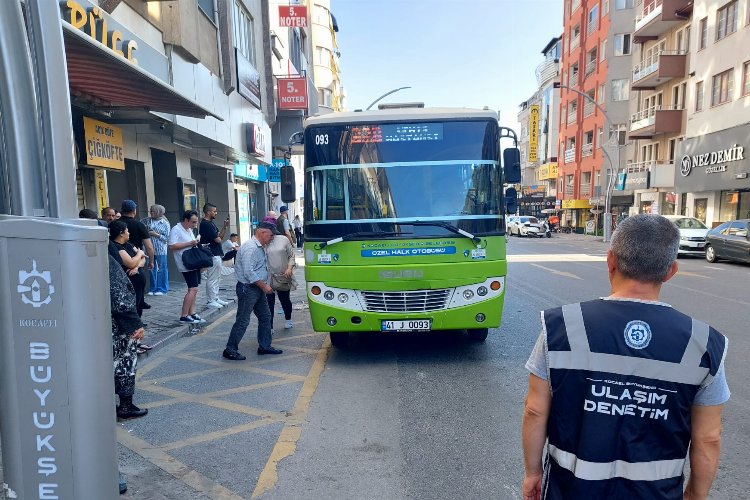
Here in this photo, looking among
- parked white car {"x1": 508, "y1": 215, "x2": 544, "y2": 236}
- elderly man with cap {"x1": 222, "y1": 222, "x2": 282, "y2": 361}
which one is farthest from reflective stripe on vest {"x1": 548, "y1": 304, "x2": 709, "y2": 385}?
parked white car {"x1": 508, "y1": 215, "x2": 544, "y2": 236}

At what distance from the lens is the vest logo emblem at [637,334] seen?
157cm

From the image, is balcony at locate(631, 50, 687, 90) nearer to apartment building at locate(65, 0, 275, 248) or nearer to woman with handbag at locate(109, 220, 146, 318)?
apartment building at locate(65, 0, 275, 248)

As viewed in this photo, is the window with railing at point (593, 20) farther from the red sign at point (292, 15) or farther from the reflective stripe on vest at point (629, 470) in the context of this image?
the reflective stripe on vest at point (629, 470)

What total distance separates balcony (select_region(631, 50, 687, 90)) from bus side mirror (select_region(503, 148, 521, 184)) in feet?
89.7

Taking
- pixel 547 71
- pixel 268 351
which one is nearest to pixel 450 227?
pixel 268 351

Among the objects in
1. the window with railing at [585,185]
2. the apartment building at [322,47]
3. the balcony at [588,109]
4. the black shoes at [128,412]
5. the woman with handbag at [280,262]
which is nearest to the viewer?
the black shoes at [128,412]

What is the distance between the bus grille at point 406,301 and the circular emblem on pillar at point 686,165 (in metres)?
25.5

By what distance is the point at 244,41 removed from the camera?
54.2ft

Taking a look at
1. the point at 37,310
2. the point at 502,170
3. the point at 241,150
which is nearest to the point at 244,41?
the point at 241,150

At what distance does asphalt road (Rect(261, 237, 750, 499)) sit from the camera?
326 centimetres

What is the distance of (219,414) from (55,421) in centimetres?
267

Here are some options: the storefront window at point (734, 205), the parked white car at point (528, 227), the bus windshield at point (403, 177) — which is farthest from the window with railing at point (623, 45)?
the bus windshield at point (403, 177)

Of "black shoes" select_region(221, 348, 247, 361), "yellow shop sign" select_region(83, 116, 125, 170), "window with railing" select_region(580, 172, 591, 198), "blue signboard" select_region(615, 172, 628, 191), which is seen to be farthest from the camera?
"window with railing" select_region(580, 172, 591, 198)

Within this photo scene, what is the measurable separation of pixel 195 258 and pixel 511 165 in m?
4.95
